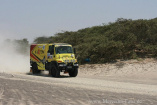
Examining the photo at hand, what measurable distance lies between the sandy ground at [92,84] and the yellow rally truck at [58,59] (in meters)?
0.79

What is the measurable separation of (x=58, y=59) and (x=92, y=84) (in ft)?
19.6

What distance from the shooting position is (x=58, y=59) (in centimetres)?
2191

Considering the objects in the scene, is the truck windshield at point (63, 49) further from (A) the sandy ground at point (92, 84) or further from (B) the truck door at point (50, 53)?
(A) the sandy ground at point (92, 84)

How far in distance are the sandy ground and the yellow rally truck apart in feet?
2.59

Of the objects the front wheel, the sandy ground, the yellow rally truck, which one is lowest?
the sandy ground

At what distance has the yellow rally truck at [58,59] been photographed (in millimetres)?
21875

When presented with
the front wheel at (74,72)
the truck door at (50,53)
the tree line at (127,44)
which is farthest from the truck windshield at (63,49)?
the tree line at (127,44)

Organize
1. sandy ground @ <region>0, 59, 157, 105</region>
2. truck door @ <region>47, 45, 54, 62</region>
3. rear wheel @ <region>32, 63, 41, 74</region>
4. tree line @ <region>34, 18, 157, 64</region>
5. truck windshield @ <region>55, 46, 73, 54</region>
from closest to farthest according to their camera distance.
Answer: sandy ground @ <region>0, 59, 157, 105</region> → truck windshield @ <region>55, 46, 73, 54</region> → truck door @ <region>47, 45, 54, 62</region> → rear wheel @ <region>32, 63, 41, 74</region> → tree line @ <region>34, 18, 157, 64</region>

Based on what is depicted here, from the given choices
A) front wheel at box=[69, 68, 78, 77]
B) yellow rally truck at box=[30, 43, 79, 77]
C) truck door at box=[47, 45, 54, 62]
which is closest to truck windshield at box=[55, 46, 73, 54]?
yellow rally truck at box=[30, 43, 79, 77]

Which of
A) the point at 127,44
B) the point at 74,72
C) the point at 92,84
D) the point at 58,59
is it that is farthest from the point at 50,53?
the point at 127,44

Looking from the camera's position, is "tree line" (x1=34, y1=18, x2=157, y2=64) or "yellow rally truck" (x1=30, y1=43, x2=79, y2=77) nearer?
"yellow rally truck" (x1=30, y1=43, x2=79, y2=77)

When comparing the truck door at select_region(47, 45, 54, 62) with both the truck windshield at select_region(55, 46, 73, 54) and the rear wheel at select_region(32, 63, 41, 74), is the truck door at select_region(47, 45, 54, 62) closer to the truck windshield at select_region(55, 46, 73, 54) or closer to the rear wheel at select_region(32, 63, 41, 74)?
the truck windshield at select_region(55, 46, 73, 54)

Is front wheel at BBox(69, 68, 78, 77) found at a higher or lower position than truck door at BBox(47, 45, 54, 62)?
lower

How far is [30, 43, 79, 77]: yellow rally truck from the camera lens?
71.8 feet
